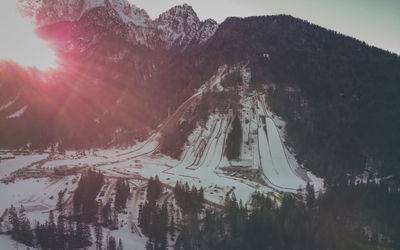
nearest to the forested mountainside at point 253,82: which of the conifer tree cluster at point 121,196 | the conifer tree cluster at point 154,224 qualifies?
the conifer tree cluster at point 154,224

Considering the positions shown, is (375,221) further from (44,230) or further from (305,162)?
(44,230)

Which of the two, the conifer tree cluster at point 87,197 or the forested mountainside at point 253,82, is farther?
the forested mountainside at point 253,82

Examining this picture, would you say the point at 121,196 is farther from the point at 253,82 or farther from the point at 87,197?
the point at 253,82

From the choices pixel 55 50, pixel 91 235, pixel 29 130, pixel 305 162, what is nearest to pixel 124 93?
pixel 29 130

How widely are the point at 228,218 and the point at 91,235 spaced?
2284cm

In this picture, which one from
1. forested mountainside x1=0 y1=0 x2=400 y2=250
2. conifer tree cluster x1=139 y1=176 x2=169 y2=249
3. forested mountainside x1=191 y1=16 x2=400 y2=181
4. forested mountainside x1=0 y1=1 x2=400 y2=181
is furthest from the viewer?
forested mountainside x1=0 y1=1 x2=400 y2=181

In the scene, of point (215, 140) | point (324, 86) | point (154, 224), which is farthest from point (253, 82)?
point (154, 224)

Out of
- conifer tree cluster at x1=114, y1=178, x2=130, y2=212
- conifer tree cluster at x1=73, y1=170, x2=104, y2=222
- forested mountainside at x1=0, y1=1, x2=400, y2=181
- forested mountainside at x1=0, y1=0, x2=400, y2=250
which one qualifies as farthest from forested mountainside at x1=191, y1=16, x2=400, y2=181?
conifer tree cluster at x1=73, y1=170, x2=104, y2=222

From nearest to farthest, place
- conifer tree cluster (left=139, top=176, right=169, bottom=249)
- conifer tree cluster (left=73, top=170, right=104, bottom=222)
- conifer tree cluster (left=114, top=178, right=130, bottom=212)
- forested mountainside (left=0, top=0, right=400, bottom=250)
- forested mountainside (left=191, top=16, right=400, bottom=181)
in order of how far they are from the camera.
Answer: conifer tree cluster (left=139, top=176, right=169, bottom=249), forested mountainside (left=0, top=0, right=400, bottom=250), conifer tree cluster (left=73, top=170, right=104, bottom=222), conifer tree cluster (left=114, top=178, right=130, bottom=212), forested mountainside (left=191, top=16, right=400, bottom=181)

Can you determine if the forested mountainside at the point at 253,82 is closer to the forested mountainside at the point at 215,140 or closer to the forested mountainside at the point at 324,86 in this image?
the forested mountainside at the point at 324,86

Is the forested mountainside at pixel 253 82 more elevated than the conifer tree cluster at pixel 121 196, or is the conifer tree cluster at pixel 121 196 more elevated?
the forested mountainside at pixel 253 82

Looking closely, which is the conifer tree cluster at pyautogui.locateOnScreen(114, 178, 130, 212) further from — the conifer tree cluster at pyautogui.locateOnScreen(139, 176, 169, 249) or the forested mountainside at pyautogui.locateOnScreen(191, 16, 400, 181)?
the forested mountainside at pyautogui.locateOnScreen(191, 16, 400, 181)

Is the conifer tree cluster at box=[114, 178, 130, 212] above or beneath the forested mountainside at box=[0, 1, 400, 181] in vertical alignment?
beneath

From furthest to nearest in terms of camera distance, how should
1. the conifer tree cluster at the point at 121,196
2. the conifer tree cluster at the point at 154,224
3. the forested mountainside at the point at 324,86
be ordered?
the forested mountainside at the point at 324,86, the conifer tree cluster at the point at 121,196, the conifer tree cluster at the point at 154,224
